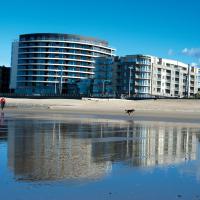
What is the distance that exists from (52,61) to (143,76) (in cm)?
4063

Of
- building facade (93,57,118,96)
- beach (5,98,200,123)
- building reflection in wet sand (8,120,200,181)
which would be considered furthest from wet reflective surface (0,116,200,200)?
building facade (93,57,118,96)

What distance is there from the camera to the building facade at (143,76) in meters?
142

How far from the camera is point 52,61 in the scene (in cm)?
16675

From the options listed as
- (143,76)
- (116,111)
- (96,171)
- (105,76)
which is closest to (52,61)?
(105,76)

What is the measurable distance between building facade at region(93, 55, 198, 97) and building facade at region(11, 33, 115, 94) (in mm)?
15540

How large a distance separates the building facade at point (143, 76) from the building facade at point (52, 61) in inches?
612

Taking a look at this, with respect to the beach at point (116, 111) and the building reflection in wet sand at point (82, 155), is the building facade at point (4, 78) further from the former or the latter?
the building reflection in wet sand at point (82, 155)

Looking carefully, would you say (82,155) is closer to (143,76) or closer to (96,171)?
(96,171)

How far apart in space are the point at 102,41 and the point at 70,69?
856 inches

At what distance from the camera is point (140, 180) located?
31.7 ft

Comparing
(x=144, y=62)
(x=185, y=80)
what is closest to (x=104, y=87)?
(x=144, y=62)

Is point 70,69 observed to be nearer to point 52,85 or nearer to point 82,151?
point 52,85

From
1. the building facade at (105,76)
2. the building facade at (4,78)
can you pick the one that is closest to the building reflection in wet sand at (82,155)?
the building facade at (105,76)

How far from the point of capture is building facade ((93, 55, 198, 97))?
142 metres
